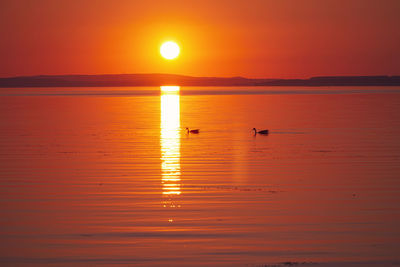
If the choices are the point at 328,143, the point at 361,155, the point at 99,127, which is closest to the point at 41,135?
the point at 99,127

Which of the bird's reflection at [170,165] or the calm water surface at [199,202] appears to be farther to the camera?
the bird's reflection at [170,165]

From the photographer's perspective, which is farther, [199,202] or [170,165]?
[170,165]

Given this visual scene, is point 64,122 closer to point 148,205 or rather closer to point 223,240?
point 148,205

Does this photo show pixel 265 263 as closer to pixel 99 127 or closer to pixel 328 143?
pixel 328 143

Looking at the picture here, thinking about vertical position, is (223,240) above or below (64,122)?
below

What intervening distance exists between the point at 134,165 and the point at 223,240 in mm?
10239

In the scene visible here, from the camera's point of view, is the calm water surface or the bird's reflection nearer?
the calm water surface

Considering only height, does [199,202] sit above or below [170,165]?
below

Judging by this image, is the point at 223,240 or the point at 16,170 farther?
the point at 16,170

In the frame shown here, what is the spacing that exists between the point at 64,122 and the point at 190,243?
31.5m

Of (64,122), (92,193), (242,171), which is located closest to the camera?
(92,193)

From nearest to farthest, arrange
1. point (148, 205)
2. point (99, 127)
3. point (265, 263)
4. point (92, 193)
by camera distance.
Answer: point (265, 263)
point (148, 205)
point (92, 193)
point (99, 127)

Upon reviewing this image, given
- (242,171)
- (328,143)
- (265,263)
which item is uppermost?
(328,143)

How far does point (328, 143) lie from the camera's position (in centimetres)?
2830
